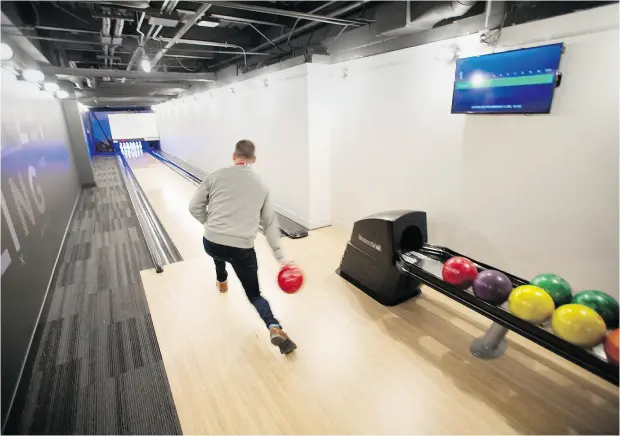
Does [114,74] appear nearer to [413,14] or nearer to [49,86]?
[49,86]

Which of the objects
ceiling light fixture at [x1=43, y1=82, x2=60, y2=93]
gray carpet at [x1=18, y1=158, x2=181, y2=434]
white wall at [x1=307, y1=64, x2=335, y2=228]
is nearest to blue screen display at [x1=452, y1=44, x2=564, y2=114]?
white wall at [x1=307, y1=64, x2=335, y2=228]

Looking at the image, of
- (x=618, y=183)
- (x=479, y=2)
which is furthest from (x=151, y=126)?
(x=618, y=183)

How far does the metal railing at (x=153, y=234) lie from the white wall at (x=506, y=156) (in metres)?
2.54

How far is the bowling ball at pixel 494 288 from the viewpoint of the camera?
80.3 inches

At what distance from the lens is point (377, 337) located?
246 cm

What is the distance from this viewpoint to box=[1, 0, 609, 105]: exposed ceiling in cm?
289

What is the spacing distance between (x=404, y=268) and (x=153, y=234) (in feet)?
11.8

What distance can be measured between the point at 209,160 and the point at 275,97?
4.29 m

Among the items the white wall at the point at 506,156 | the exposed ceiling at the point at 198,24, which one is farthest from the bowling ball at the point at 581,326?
the exposed ceiling at the point at 198,24

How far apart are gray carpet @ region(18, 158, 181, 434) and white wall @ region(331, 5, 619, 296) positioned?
9.36ft

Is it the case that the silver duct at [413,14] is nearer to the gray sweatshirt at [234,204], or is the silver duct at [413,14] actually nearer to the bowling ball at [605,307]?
the gray sweatshirt at [234,204]

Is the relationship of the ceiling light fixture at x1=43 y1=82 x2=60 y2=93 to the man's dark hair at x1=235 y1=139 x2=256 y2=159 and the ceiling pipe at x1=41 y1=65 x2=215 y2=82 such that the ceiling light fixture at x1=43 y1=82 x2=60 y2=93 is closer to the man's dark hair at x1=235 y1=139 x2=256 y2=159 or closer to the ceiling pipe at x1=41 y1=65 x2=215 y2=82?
the ceiling pipe at x1=41 y1=65 x2=215 y2=82

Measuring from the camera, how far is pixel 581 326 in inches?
64.1

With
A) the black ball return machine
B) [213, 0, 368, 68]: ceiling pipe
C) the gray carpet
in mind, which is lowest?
the gray carpet
